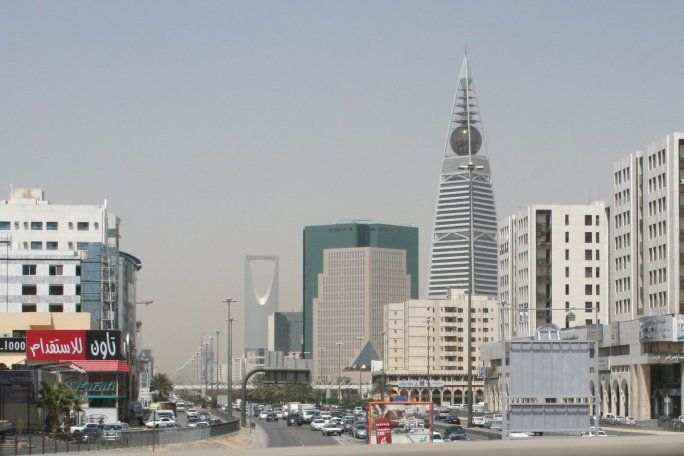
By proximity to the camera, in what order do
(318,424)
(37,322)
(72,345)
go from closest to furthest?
(72,345)
(318,424)
(37,322)

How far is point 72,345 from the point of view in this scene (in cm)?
11994

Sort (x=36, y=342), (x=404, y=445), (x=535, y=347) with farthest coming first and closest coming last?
(x=36, y=342), (x=535, y=347), (x=404, y=445)

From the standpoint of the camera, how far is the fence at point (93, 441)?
62.8m

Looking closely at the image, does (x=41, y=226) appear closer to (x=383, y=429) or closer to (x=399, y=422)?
(x=399, y=422)

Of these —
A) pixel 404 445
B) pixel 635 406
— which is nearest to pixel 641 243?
pixel 635 406

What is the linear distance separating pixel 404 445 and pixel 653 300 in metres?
141

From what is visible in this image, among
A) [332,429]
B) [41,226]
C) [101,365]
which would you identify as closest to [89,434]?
[332,429]

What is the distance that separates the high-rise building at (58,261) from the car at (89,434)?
69472 mm

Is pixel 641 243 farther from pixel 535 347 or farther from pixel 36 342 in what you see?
pixel 535 347

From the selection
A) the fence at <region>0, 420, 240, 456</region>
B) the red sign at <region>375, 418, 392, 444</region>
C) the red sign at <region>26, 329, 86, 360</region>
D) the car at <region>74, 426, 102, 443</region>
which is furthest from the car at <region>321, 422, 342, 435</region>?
the red sign at <region>375, 418, 392, 444</region>

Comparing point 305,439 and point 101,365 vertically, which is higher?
point 101,365

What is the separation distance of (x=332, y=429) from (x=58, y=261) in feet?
209

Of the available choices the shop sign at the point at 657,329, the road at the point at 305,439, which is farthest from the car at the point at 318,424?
the shop sign at the point at 657,329

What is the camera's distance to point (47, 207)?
178 meters
